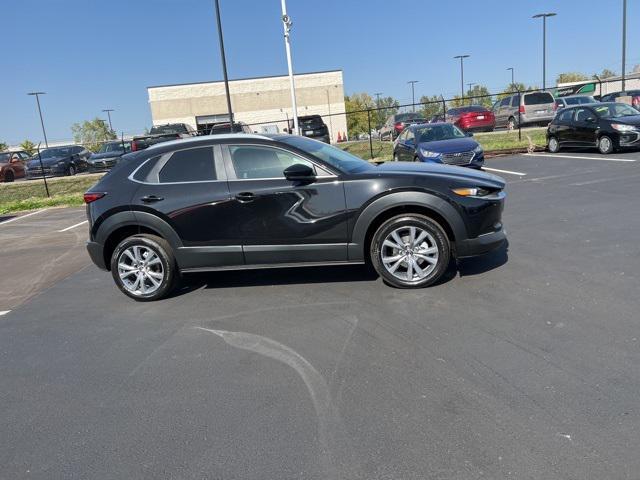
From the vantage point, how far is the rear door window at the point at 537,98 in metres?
23.5

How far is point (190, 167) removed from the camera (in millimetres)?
5617

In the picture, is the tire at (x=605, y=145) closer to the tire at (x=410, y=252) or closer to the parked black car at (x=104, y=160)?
the tire at (x=410, y=252)

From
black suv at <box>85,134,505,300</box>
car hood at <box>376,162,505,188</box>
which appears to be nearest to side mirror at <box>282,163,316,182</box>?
black suv at <box>85,134,505,300</box>

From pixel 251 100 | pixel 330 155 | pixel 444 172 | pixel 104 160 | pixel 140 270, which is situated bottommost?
pixel 140 270

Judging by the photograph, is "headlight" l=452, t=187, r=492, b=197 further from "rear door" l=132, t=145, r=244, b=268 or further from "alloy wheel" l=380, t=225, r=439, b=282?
"rear door" l=132, t=145, r=244, b=268

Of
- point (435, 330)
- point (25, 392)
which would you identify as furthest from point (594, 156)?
point (25, 392)

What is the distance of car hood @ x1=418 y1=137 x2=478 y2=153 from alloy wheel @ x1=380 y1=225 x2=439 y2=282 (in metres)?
7.65

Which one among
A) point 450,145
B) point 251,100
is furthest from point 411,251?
point 251,100

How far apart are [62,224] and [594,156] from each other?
14.1 meters

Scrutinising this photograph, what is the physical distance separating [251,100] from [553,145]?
45.6m

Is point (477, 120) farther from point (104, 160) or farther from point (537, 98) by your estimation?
point (104, 160)

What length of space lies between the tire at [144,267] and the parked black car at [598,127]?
13359mm

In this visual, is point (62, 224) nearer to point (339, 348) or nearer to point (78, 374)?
point (78, 374)

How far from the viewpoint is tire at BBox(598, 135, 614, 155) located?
14602mm
